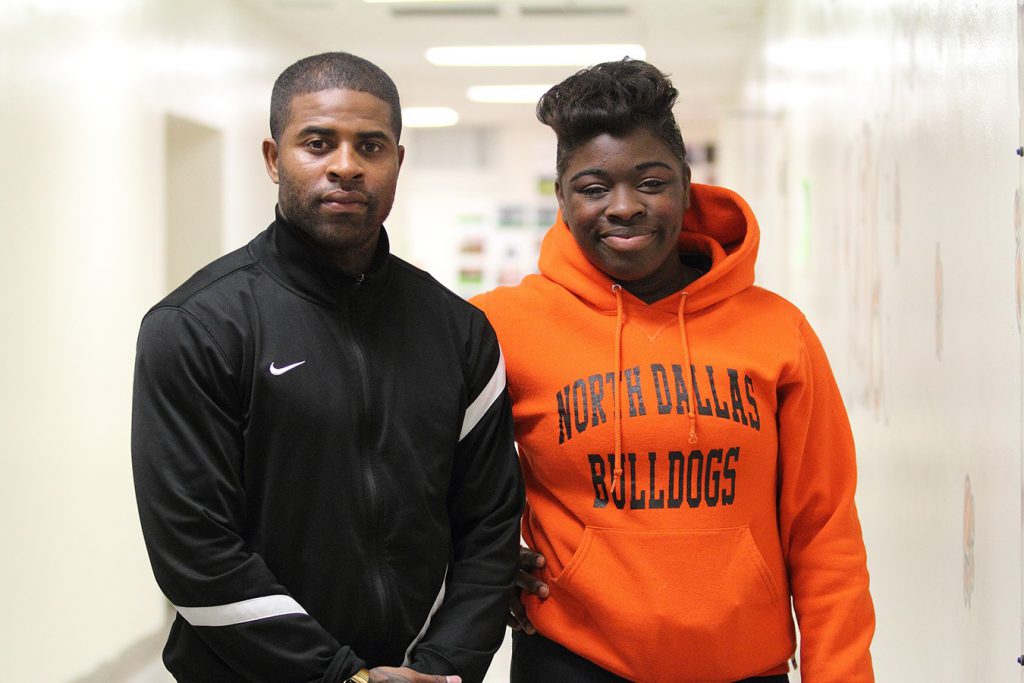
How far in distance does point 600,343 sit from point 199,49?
4460 mm

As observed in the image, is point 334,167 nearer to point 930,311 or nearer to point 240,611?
point 240,611

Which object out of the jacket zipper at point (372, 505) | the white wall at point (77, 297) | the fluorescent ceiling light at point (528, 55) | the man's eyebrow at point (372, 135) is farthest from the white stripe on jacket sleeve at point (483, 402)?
the fluorescent ceiling light at point (528, 55)

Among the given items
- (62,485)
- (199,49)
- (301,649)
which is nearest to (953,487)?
(301,649)

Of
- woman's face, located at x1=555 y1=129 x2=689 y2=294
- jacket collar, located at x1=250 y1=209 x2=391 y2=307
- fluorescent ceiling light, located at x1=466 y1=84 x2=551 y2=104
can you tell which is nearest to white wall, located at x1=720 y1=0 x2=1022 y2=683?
woman's face, located at x1=555 y1=129 x2=689 y2=294

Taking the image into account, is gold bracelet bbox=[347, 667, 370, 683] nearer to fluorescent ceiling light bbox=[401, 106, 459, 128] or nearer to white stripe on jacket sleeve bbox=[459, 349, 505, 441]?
white stripe on jacket sleeve bbox=[459, 349, 505, 441]

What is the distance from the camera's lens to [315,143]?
145 cm

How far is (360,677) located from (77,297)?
3046mm

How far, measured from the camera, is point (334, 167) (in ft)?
4.66

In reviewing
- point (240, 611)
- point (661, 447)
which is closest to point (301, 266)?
point (240, 611)

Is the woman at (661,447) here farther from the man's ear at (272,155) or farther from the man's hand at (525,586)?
the man's ear at (272,155)

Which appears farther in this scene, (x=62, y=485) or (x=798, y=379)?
(x=62, y=485)

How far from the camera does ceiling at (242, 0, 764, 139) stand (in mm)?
6262

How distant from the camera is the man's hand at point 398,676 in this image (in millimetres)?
1397

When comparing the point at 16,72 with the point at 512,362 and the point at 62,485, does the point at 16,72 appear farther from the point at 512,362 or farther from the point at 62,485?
the point at 512,362
